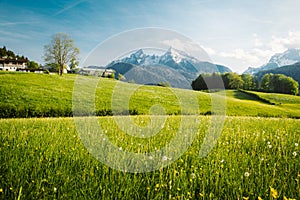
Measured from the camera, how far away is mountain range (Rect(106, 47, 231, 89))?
20.0ft

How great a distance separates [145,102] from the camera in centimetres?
3145

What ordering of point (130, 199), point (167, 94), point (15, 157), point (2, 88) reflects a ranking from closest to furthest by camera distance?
point (130, 199), point (15, 157), point (2, 88), point (167, 94)

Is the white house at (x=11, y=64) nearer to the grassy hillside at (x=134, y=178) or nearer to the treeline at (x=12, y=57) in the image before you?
the treeline at (x=12, y=57)

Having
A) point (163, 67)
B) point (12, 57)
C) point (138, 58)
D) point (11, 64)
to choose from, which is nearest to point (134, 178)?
point (138, 58)

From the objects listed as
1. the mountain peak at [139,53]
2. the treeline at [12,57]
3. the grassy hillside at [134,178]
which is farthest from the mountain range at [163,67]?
the treeline at [12,57]

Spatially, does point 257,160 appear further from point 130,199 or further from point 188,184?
point 130,199

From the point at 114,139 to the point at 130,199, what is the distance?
2810 mm

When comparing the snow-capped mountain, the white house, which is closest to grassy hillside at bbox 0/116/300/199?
the snow-capped mountain

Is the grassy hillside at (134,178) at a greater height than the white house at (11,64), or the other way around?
the white house at (11,64)

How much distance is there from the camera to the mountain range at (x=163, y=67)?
611 centimetres

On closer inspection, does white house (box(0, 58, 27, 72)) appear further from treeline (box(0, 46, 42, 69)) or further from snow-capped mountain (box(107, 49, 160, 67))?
snow-capped mountain (box(107, 49, 160, 67))

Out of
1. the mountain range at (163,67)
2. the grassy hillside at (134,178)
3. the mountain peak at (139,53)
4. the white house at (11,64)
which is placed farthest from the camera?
the white house at (11,64)

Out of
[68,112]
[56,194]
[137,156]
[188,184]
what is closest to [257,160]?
[188,184]

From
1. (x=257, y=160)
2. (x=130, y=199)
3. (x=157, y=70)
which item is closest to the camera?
(x=130, y=199)
